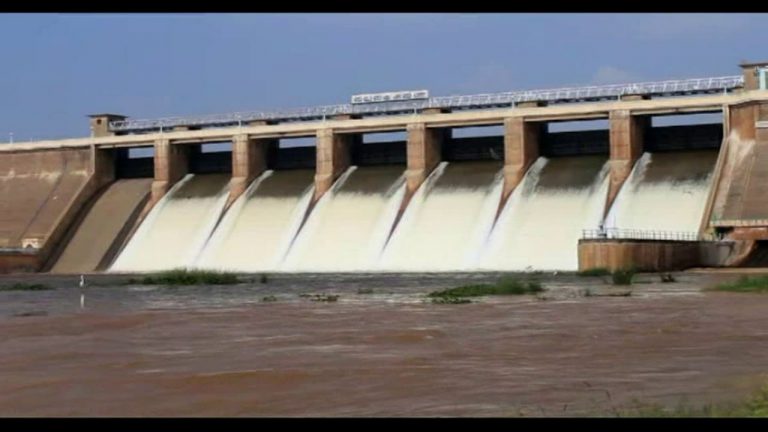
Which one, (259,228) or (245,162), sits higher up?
(245,162)

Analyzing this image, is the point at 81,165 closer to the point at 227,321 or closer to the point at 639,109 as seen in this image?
the point at 639,109

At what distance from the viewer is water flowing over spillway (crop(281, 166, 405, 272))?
4691 cm

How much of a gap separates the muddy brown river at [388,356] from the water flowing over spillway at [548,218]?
17197 millimetres

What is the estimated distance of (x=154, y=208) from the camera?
55.3m

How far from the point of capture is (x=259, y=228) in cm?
5034

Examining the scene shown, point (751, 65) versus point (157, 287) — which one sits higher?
point (751, 65)

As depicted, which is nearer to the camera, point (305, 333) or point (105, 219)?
point (305, 333)

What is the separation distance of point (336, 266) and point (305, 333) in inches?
1197

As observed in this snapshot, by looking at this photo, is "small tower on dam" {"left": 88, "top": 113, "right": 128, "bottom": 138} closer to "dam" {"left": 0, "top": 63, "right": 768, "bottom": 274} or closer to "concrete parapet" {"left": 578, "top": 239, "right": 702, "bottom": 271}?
"dam" {"left": 0, "top": 63, "right": 768, "bottom": 274}

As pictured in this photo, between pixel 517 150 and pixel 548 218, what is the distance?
3.99 m

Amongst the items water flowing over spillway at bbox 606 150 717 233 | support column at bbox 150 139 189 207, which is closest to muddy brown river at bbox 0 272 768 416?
water flowing over spillway at bbox 606 150 717 233

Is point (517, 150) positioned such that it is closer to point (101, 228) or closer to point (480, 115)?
point (480, 115)

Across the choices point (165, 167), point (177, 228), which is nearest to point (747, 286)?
point (177, 228)
